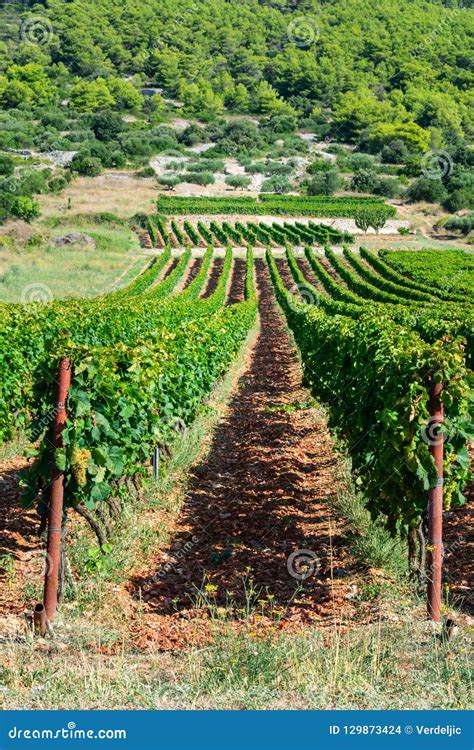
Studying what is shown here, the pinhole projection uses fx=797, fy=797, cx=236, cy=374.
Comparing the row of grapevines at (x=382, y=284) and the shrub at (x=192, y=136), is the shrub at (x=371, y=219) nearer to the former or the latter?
the row of grapevines at (x=382, y=284)

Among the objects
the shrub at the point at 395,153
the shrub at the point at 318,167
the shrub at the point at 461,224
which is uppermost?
the shrub at the point at 395,153

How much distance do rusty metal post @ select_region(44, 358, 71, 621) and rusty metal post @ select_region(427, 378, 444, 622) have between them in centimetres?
297

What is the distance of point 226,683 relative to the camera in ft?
16.3

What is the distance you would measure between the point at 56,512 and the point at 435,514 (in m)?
3.09

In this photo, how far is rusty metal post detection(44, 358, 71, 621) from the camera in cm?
623

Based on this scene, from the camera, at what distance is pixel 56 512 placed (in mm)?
6441

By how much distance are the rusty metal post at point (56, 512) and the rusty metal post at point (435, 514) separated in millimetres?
2974

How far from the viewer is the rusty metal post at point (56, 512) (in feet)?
20.4

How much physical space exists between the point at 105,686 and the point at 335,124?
164950 millimetres

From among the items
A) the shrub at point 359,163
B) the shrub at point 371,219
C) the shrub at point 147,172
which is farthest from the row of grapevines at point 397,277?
the shrub at point 359,163

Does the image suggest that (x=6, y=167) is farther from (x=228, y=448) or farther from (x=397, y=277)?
(x=228, y=448)


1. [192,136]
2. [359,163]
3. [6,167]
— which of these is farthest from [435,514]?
[192,136]

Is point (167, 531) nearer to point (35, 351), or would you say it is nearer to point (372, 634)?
point (372, 634)

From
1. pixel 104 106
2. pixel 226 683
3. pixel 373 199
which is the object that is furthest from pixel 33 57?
A: pixel 226 683
